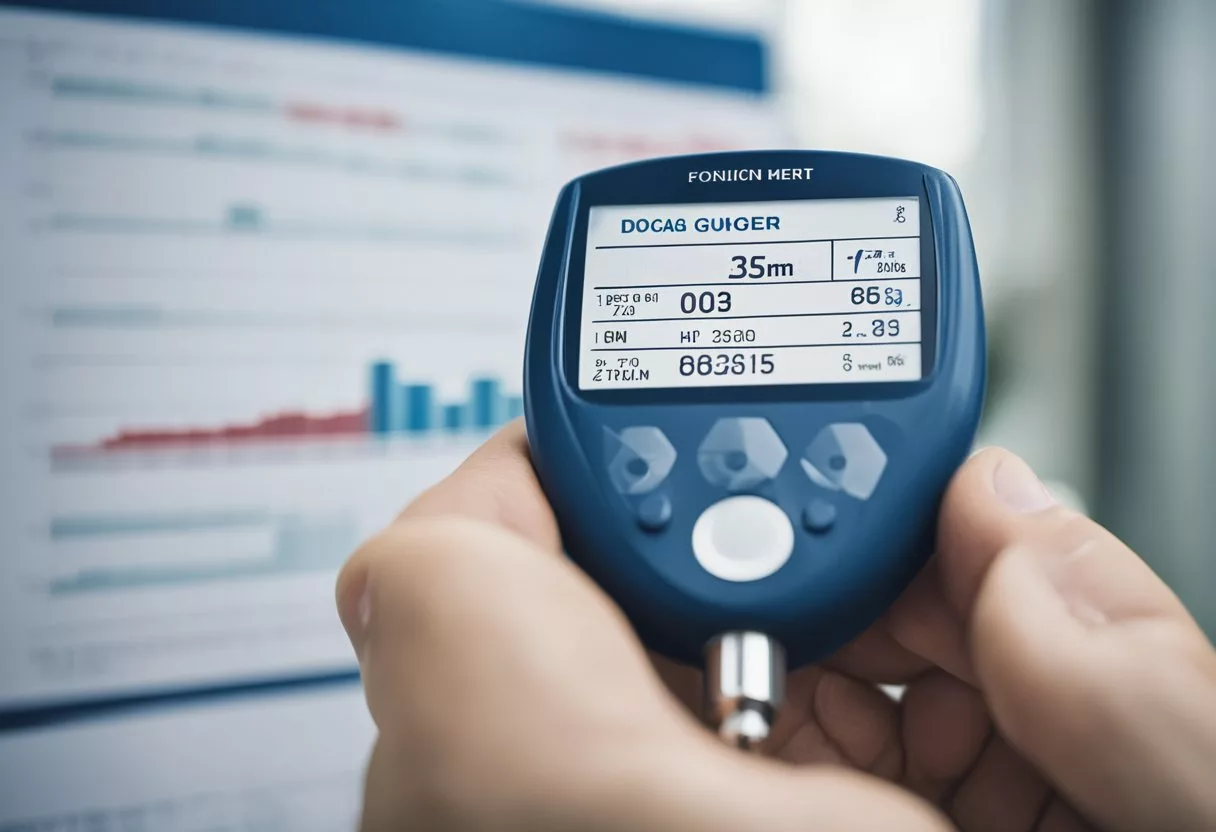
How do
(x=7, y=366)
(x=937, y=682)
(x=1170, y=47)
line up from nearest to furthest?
1. (x=937, y=682)
2. (x=7, y=366)
3. (x=1170, y=47)

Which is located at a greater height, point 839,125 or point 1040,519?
point 839,125

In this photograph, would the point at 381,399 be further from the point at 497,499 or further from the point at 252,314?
the point at 497,499

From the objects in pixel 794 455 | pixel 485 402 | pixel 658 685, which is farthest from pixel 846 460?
pixel 485 402

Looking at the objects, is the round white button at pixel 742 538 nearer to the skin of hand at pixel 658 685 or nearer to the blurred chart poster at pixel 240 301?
the skin of hand at pixel 658 685

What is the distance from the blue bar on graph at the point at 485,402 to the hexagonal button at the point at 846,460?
467 millimetres

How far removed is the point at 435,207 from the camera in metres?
0.78

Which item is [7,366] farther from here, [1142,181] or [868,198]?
[1142,181]

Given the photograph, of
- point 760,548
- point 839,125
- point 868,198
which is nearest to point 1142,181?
point 839,125

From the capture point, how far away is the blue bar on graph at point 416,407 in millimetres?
768

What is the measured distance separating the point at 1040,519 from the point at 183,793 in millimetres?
662

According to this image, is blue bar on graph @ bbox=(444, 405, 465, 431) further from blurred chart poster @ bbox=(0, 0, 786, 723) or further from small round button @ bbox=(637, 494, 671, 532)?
small round button @ bbox=(637, 494, 671, 532)

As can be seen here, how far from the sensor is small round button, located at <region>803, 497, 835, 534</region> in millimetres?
357

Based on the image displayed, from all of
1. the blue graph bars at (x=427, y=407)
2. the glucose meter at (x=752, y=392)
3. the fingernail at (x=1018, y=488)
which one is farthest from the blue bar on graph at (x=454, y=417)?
the fingernail at (x=1018, y=488)

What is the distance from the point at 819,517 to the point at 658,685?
3.9 inches
